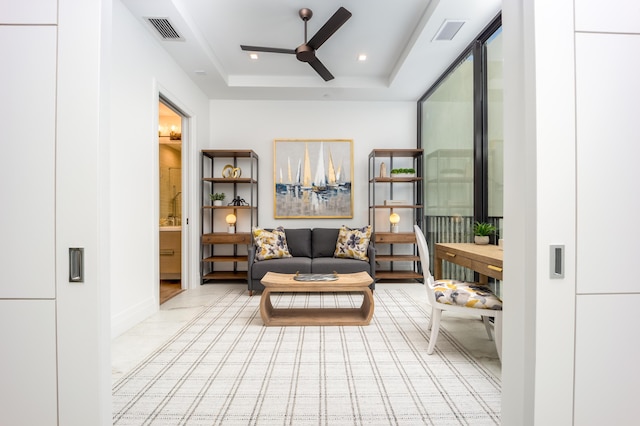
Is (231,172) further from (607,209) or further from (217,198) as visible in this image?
(607,209)

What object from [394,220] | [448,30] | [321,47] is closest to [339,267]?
[394,220]

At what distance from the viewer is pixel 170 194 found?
18.4 feet

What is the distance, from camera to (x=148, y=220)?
3113 millimetres

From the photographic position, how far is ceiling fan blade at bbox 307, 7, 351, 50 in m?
2.52

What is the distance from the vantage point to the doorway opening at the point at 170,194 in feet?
15.0

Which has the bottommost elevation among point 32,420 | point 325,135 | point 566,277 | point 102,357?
point 32,420

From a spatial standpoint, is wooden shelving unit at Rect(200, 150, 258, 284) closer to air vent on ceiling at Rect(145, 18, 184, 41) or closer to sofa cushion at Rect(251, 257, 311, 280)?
sofa cushion at Rect(251, 257, 311, 280)

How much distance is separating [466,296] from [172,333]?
2.40m

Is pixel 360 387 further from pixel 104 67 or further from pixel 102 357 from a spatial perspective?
pixel 104 67

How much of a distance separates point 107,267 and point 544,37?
139 centimetres

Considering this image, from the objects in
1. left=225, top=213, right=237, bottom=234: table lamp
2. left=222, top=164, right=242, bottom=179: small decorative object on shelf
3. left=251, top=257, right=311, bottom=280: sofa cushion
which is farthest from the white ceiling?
left=251, top=257, right=311, bottom=280: sofa cushion

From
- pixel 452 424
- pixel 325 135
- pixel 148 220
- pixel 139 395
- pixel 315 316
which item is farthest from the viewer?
pixel 325 135

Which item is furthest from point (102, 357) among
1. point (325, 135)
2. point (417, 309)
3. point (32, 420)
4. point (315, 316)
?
point (325, 135)

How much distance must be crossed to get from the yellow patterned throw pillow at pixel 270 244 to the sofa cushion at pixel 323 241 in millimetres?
438
